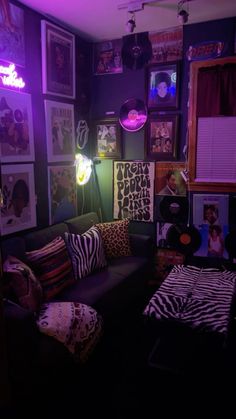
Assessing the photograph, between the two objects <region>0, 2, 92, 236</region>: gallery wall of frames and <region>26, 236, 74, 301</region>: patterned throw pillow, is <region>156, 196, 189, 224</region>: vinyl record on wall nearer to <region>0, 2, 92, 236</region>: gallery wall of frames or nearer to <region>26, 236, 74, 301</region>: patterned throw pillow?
<region>0, 2, 92, 236</region>: gallery wall of frames

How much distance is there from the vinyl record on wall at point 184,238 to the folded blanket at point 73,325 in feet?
5.24

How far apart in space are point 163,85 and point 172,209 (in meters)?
1.37

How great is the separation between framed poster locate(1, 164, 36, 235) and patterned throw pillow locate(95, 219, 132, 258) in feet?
2.44

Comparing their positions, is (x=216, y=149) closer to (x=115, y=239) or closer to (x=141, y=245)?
(x=141, y=245)

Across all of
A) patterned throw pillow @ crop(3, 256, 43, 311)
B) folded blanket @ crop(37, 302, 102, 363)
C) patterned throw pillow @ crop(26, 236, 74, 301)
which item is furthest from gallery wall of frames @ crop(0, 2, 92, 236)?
folded blanket @ crop(37, 302, 102, 363)

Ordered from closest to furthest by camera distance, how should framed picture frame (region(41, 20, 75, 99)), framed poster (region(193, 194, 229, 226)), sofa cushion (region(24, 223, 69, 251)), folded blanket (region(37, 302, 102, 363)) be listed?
folded blanket (region(37, 302, 102, 363)), sofa cushion (region(24, 223, 69, 251)), framed picture frame (region(41, 20, 75, 99)), framed poster (region(193, 194, 229, 226))

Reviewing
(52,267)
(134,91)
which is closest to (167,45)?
(134,91)

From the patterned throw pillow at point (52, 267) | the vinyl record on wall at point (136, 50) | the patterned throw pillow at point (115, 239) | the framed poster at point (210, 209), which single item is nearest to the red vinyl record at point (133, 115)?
the vinyl record on wall at point (136, 50)

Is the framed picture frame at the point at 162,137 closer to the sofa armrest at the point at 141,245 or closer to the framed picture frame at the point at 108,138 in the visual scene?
the framed picture frame at the point at 108,138

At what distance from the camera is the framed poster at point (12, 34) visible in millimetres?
2666

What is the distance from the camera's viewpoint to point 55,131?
11.1 ft

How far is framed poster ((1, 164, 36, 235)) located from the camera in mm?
2809

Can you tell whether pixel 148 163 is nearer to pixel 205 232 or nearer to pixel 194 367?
pixel 205 232

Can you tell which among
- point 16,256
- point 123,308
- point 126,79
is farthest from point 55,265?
point 126,79
